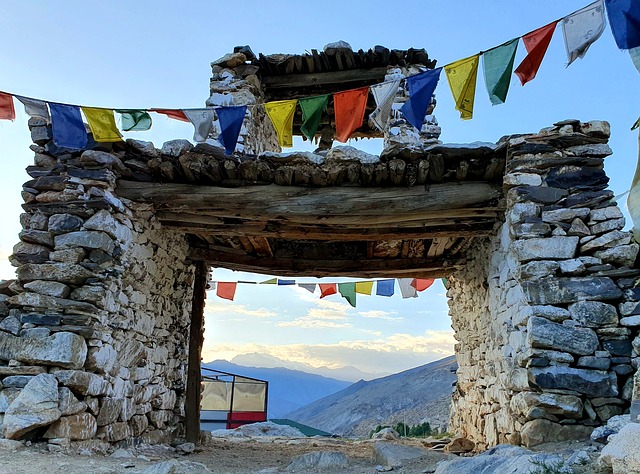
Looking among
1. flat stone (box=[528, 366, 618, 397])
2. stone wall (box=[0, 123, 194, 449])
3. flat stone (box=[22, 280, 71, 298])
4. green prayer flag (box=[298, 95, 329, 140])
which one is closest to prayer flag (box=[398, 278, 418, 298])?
green prayer flag (box=[298, 95, 329, 140])

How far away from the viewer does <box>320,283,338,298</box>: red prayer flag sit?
33.3ft

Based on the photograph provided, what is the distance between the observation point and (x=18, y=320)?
4.18m

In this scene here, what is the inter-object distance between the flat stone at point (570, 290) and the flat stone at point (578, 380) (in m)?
0.55

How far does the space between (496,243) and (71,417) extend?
415 cm

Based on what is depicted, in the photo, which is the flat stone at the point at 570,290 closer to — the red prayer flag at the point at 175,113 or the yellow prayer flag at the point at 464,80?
the yellow prayer flag at the point at 464,80

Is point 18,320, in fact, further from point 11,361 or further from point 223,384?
point 223,384

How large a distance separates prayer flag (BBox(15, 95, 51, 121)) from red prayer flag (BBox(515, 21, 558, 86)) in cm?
446

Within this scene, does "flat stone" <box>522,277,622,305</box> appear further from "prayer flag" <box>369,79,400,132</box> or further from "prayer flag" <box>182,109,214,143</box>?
"prayer flag" <box>182,109,214,143</box>

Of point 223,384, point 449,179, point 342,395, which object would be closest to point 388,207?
point 449,179

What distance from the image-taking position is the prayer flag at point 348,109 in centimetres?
551

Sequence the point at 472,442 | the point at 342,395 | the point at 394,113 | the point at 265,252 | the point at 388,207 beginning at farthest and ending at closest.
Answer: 1. the point at 342,395
2. the point at 394,113
3. the point at 265,252
4. the point at 472,442
5. the point at 388,207

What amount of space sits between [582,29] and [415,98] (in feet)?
5.06

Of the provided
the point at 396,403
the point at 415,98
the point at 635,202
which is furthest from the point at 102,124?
the point at 396,403

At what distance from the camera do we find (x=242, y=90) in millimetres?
7875
